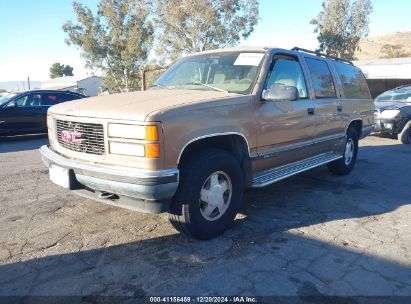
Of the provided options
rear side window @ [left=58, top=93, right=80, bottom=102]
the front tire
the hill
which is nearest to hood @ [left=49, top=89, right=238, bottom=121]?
the front tire

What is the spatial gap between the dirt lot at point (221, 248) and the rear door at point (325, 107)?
0.80m

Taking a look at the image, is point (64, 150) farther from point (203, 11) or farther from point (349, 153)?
point (203, 11)

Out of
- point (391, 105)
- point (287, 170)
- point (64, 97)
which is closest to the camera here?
point (287, 170)

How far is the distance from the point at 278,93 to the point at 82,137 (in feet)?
6.81

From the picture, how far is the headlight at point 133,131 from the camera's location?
312cm

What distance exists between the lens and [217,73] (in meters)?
4.59

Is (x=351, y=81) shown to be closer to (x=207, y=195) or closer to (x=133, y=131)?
(x=207, y=195)

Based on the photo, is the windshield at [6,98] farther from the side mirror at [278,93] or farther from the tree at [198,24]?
the tree at [198,24]

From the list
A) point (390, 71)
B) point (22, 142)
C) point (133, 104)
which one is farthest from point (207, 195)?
point (390, 71)

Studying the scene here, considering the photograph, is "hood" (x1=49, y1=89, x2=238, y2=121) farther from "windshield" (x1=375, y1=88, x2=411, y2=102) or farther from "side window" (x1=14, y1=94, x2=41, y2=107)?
"windshield" (x1=375, y1=88, x2=411, y2=102)

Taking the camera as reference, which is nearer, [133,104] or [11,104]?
[133,104]

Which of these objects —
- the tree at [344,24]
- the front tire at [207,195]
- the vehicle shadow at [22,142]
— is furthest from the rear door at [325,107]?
the tree at [344,24]

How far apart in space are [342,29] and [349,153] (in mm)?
41454

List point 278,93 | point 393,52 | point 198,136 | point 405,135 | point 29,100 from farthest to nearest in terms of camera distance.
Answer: point 393,52 → point 29,100 → point 405,135 → point 278,93 → point 198,136
